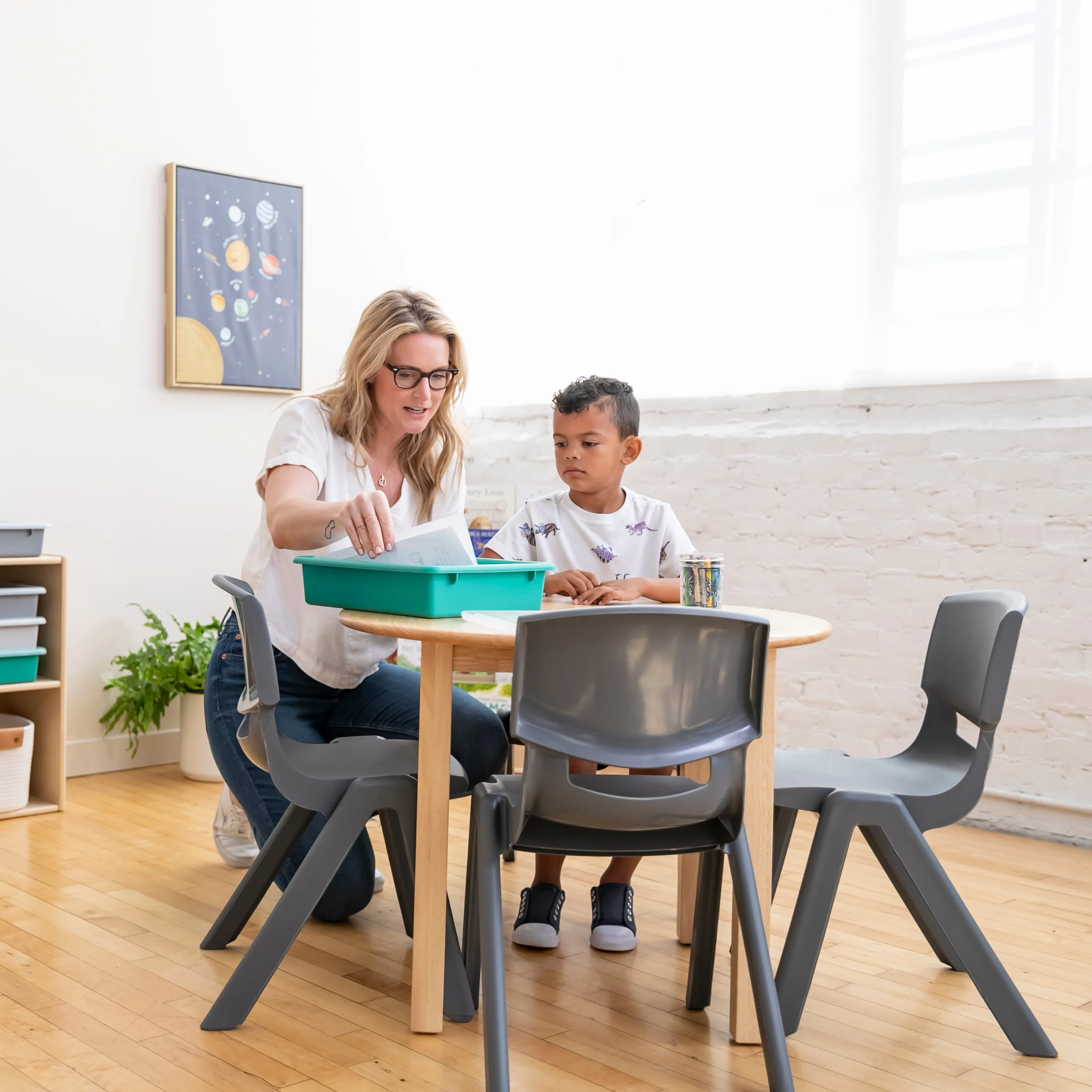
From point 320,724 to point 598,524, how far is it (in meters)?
0.70

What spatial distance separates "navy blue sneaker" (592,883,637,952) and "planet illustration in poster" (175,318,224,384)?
231 centimetres

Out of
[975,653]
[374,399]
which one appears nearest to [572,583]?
[374,399]

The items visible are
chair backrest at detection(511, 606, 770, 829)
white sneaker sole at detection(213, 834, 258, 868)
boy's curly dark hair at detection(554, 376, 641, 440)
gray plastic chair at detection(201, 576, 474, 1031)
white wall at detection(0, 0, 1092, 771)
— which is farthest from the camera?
white wall at detection(0, 0, 1092, 771)

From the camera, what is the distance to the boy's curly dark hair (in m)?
2.47

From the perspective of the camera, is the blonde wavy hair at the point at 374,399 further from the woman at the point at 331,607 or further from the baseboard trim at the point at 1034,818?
the baseboard trim at the point at 1034,818

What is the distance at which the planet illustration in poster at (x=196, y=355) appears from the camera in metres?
3.87

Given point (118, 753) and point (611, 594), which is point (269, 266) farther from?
point (611, 594)

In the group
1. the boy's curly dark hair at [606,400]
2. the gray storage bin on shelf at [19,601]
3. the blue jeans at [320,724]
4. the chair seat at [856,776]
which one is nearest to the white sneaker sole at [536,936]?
the blue jeans at [320,724]

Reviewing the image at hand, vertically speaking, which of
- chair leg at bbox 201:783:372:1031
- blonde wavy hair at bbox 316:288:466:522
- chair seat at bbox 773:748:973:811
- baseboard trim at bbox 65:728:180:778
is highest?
blonde wavy hair at bbox 316:288:466:522

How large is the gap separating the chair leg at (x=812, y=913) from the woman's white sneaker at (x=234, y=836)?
1.34 meters

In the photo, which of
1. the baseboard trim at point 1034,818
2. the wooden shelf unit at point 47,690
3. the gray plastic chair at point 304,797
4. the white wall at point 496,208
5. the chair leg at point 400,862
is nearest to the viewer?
the gray plastic chair at point 304,797

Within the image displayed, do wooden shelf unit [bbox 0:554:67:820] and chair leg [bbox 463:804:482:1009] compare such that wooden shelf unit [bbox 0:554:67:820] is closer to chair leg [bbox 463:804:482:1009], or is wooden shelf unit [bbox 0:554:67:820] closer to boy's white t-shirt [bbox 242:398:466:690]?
boy's white t-shirt [bbox 242:398:466:690]

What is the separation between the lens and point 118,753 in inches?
Result: 150

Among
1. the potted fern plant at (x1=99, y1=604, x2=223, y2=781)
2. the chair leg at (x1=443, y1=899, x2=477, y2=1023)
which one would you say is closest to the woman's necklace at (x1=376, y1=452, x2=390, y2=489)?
the chair leg at (x1=443, y1=899, x2=477, y2=1023)
